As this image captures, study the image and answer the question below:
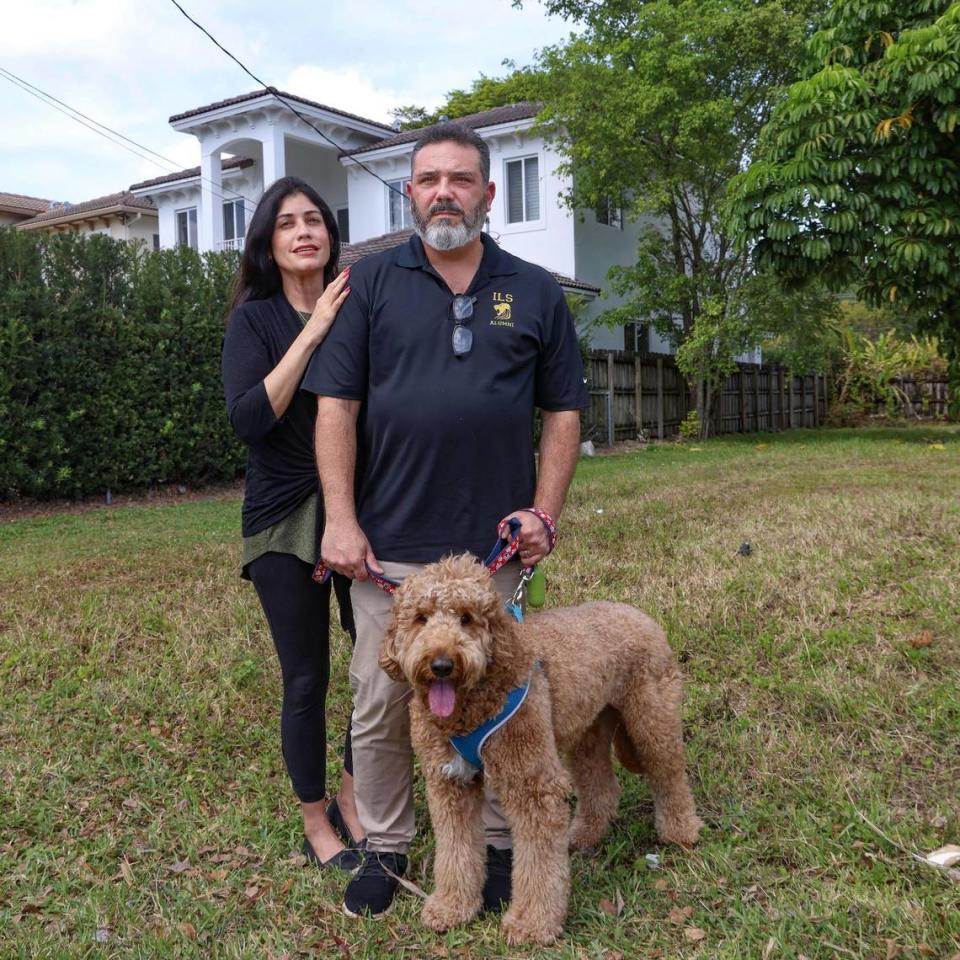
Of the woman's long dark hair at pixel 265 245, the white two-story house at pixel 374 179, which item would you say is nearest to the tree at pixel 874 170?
the white two-story house at pixel 374 179

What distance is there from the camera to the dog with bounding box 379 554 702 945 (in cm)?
269

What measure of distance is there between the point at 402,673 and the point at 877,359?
27.9 metres

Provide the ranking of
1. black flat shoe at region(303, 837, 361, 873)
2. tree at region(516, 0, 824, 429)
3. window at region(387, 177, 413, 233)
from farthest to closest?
window at region(387, 177, 413, 233) → tree at region(516, 0, 824, 429) → black flat shoe at region(303, 837, 361, 873)

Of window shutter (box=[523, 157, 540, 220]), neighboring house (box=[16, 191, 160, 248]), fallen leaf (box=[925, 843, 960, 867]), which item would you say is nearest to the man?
fallen leaf (box=[925, 843, 960, 867])

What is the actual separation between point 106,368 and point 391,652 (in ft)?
33.3

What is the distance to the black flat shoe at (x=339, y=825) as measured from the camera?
3.71 m

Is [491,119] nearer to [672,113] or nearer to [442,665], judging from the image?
[672,113]

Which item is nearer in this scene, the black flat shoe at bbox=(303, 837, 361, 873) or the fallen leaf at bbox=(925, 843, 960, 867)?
the fallen leaf at bbox=(925, 843, 960, 867)

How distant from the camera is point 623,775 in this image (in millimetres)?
4230

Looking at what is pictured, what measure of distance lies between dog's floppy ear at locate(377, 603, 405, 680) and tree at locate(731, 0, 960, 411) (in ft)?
24.2

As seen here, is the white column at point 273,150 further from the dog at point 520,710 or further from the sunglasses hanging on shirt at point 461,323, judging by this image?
the dog at point 520,710

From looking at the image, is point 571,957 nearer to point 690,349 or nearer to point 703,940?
point 703,940

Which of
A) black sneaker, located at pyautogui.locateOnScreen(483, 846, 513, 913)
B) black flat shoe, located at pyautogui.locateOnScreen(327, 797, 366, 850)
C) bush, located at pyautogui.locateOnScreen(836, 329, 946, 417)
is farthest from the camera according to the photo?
bush, located at pyautogui.locateOnScreen(836, 329, 946, 417)

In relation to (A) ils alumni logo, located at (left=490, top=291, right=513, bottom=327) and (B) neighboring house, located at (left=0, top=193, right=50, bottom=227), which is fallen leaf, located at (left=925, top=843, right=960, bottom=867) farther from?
(B) neighboring house, located at (left=0, top=193, right=50, bottom=227)
